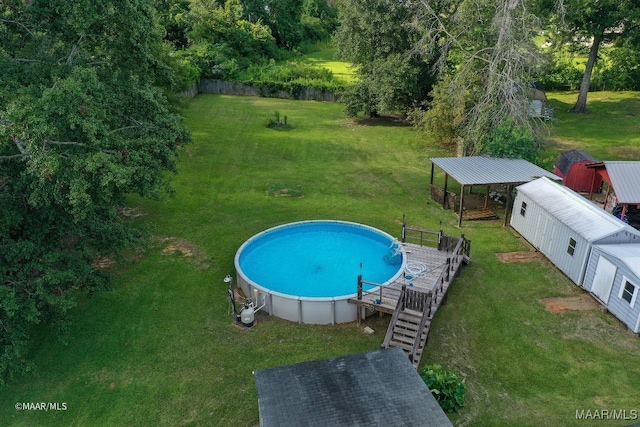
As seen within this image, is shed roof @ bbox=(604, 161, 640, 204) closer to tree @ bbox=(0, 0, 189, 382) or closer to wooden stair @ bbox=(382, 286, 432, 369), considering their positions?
wooden stair @ bbox=(382, 286, 432, 369)

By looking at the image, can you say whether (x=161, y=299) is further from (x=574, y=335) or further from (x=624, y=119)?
(x=624, y=119)

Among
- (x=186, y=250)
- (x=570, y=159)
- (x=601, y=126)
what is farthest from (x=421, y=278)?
(x=601, y=126)

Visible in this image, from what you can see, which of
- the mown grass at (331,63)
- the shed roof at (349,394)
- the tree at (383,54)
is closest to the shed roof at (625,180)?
the shed roof at (349,394)

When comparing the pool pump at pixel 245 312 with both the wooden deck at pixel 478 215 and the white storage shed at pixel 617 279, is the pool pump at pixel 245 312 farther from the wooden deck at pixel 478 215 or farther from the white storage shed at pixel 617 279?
the wooden deck at pixel 478 215

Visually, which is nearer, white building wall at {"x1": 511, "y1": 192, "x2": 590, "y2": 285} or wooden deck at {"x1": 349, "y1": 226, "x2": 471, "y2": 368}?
wooden deck at {"x1": 349, "y1": 226, "x2": 471, "y2": 368}

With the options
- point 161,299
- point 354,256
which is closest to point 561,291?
point 354,256

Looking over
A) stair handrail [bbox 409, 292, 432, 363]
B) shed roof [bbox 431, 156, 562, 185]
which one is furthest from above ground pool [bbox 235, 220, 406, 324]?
shed roof [bbox 431, 156, 562, 185]
